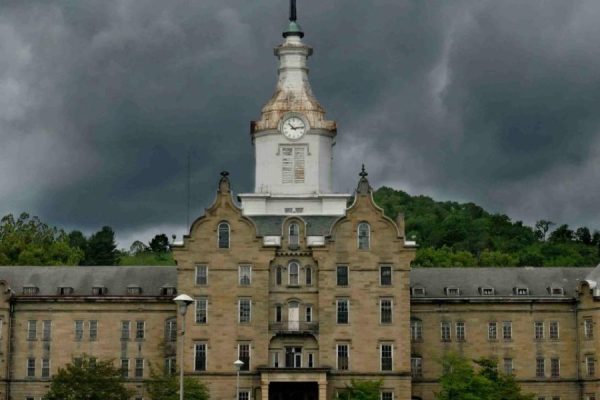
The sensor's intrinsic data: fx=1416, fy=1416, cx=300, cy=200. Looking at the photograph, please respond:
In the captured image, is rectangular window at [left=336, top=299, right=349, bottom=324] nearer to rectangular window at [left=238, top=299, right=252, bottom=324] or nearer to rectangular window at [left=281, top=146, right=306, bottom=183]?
rectangular window at [left=238, top=299, right=252, bottom=324]

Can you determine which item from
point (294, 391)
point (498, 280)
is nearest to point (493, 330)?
point (498, 280)

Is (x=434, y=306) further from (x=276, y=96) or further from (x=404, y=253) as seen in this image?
(x=276, y=96)

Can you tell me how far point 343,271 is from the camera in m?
113

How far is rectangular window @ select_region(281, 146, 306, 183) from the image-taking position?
123000 millimetres

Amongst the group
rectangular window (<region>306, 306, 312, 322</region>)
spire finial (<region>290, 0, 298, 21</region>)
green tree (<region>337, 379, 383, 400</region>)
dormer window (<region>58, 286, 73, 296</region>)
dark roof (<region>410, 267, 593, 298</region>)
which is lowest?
green tree (<region>337, 379, 383, 400</region>)

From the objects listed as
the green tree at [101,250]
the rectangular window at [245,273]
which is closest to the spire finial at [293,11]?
the rectangular window at [245,273]

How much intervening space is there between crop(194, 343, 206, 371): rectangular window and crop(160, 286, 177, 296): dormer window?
307 inches

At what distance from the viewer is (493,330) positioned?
118562 mm

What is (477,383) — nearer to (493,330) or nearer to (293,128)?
(493,330)

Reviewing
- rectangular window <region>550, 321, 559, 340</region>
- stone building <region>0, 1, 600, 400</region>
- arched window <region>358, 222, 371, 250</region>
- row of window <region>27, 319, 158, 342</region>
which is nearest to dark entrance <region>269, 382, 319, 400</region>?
stone building <region>0, 1, 600, 400</region>

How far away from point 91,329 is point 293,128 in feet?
80.6

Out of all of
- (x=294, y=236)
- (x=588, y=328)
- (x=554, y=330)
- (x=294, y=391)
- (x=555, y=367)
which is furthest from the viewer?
(x=554, y=330)

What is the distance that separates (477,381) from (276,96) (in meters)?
34.8

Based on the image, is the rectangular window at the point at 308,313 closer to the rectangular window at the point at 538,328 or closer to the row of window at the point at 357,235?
the row of window at the point at 357,235
